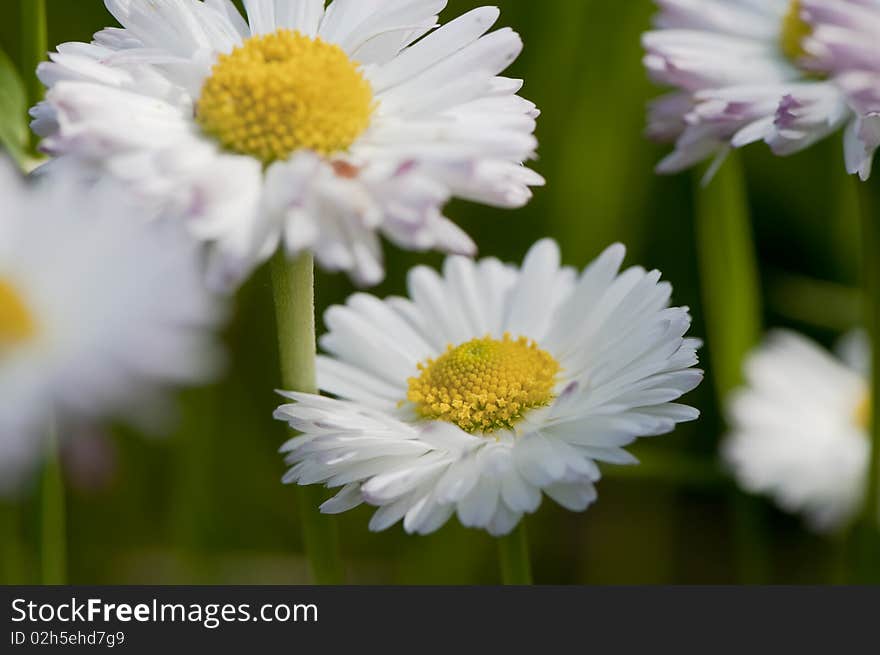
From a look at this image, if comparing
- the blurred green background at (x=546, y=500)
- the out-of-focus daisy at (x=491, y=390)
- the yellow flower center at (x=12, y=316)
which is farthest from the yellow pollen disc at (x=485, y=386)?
the blurred green background at (x=546, y=500)

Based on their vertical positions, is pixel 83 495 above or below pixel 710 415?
below

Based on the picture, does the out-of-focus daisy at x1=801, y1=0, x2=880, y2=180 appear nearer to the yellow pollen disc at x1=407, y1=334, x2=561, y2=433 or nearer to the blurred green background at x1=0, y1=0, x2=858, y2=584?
the yellow pollen disc at x1=407, y1=334, x2=561, y2=433

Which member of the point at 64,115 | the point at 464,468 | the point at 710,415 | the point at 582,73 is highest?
the point at 582,73

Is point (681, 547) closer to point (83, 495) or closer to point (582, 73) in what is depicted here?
point (582, 73)

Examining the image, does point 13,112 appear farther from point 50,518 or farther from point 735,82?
point 735,82

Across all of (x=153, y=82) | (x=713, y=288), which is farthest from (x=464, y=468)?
(x=713, y=288)

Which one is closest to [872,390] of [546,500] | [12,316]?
[546,500]

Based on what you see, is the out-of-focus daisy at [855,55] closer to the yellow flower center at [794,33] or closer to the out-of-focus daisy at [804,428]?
the yellow flower center at [794,33]
